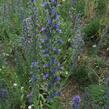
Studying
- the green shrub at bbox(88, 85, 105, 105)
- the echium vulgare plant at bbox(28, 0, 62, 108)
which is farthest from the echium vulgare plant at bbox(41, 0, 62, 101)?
the green shrub at bbox(88, 85, 105, 105)

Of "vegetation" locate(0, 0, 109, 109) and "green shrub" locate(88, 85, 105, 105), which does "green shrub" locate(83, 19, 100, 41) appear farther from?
"green shrub" locate(88, 85, 105, 105)

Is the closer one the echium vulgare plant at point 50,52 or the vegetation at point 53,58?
the echium vulgare plant at point 50,52

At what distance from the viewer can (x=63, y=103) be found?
11.4ft

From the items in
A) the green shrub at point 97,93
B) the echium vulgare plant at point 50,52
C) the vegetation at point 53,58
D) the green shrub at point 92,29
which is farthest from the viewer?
the green shrub at point 92,29

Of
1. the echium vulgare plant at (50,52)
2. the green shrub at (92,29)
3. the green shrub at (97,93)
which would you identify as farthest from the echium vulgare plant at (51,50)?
the green shrub at (92,29)

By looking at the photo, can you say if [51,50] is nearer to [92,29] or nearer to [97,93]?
[97,93]

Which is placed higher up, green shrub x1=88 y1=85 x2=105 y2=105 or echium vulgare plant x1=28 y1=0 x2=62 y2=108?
echium vulgare plant x1=28 y1=0 x2=62 y2=108

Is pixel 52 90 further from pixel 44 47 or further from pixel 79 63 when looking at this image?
pixel 79 63

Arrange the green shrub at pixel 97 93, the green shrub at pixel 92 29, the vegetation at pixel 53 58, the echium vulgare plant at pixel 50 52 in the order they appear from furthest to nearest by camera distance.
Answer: the green shrub at pixel 92 29 → the green shrub at pixel 97 93 → the vegetation at pixel 53 58 → the echium vulgare plant at pixel 50 52

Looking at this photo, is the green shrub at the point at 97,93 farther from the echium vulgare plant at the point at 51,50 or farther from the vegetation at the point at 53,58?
the echium vulgare plant at the point at 51,50

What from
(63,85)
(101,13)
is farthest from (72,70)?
(101,13)

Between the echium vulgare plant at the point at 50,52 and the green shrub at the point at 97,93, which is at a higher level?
the echium vulgare plant at the point at 50,52

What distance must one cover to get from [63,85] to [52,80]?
0.61m

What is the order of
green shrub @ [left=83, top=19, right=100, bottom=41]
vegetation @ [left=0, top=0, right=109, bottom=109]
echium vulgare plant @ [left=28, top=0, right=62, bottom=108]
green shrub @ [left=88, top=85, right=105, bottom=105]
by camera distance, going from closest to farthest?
echium vulgare plant @ [left=28, top=0, right=62, bottom=108]
vegetation @ [left=0, top=0, right=109, bottom=109]
green shrub @ [left=88, top=85, right=105, bottom=105]
green shrub @ [left=83, top=19, right=100, bottom=41]
